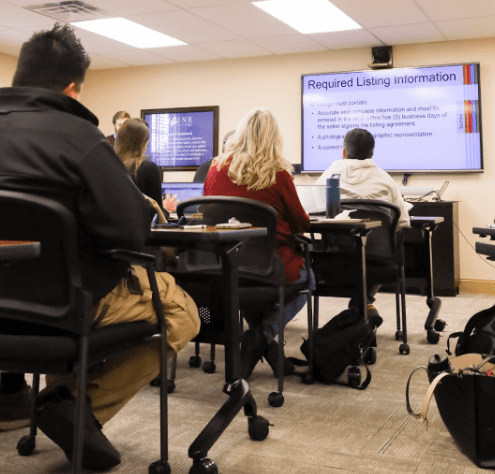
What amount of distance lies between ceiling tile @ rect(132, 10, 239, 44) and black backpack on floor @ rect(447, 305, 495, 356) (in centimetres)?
370

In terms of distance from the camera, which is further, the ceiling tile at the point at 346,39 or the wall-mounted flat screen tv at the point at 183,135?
the wall-mounted flat screen tv at the point at 183,135

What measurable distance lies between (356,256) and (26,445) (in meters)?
1.83

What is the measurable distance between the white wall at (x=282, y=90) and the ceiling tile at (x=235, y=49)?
151 millimetres

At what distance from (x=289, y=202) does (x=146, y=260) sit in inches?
46.0

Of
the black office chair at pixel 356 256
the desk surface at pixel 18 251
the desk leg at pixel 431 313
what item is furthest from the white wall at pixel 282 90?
the desk surface at pixel 18 251

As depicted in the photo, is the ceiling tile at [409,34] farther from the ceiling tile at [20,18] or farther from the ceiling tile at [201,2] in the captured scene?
the ceiling tile at [20,18]

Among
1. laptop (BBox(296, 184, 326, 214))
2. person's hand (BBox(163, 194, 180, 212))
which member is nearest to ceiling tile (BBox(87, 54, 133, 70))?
person's hand (BBox(163, 194, 180, 212))

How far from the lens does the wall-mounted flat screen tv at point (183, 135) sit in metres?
7.00

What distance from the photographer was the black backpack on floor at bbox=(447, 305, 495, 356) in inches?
97.3

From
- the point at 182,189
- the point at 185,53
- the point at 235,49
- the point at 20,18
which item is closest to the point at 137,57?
the point at 185,53

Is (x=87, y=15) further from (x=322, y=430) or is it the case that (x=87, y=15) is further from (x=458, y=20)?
(x=322, y=430)

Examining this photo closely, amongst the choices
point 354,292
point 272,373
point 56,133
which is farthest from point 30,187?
point 354,292

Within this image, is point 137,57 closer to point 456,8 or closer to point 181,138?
point 181,138

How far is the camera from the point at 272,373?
2977mm
